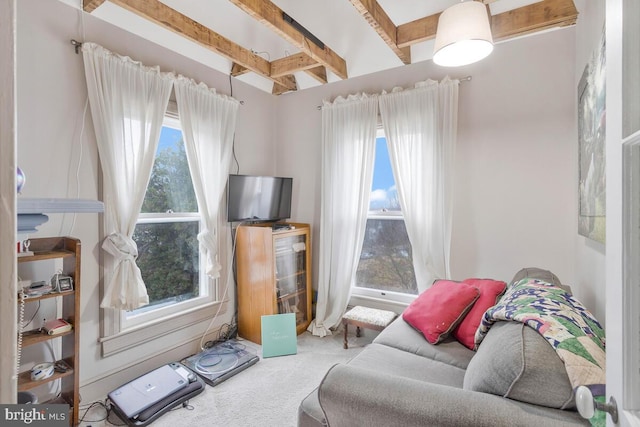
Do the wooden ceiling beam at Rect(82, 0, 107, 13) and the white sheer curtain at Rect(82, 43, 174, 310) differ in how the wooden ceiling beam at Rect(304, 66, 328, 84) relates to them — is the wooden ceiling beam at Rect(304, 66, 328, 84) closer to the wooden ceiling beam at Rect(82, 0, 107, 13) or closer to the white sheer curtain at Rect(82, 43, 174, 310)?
the white sheer curtain at Rect(82, 43, 174, 310)

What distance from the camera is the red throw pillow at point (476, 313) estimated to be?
180 cm

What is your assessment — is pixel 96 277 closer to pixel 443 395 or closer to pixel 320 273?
pixel 320 273

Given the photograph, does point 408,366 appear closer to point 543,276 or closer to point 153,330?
point 543,276

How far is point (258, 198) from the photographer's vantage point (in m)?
3.04

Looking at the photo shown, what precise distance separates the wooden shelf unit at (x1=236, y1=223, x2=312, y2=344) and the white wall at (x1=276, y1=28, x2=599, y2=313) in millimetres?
1534

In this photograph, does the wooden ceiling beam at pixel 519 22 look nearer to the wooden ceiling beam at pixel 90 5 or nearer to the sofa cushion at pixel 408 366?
the wooden ceiling beam at pixel 90 5

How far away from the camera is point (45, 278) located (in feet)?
5.93

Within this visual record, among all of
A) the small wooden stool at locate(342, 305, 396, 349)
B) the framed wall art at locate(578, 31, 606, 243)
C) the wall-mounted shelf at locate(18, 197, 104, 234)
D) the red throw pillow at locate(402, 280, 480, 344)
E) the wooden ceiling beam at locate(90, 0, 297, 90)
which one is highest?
the wooden ceiling beam at locate(90, 0, 297, 90)

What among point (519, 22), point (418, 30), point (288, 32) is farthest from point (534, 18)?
point (288, 32)

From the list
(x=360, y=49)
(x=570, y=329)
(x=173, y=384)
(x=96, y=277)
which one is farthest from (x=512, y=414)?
(x=360, y=49)

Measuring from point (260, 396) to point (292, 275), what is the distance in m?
1.25

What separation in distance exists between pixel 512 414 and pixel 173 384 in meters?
2.09

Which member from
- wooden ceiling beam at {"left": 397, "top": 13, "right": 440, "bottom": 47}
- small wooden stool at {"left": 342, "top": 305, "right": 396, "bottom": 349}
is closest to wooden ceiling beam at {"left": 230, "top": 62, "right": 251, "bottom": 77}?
wooden ceiling beam at {"left": 397, "top": 13, "right": 440, "bottom": 47}

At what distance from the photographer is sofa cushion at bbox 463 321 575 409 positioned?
89 cm
